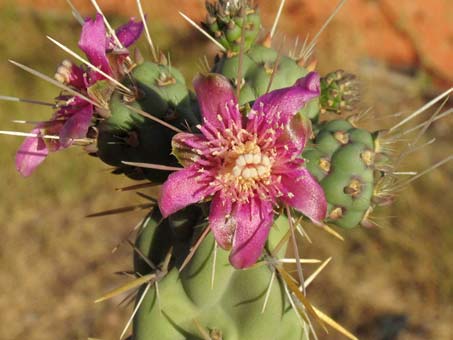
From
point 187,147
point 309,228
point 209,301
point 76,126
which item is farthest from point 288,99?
point 309,228

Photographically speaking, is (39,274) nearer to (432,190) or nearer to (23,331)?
(23,331)

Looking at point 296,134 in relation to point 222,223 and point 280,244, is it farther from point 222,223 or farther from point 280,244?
point 280,244

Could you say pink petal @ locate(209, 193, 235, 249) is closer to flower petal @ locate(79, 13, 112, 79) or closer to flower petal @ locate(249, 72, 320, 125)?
flower petal @ locate(249, 72, 320, 125)

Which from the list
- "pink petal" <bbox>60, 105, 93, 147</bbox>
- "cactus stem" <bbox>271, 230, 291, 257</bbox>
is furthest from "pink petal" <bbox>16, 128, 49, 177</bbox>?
"cactus stem" <bbox>271, 230, 291, 257</bbox>

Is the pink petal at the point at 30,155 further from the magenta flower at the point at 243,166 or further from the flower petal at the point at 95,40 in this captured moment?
the magenta flower at the point at 243,166

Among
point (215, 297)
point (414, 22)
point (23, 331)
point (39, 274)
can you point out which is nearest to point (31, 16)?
point (39, 274)
